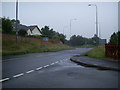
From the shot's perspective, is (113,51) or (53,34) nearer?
(113,51)

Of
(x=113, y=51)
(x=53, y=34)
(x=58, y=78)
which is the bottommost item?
(x=58, y=78)

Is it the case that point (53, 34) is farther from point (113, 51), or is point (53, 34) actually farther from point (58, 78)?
point (58, 78)

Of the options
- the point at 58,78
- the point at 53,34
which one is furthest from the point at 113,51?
the point at 53,34

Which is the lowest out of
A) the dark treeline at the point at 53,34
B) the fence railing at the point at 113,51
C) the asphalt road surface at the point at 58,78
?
the asphalt road surface at the point at 58,78

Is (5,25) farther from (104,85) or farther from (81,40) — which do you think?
Result: (81,40)

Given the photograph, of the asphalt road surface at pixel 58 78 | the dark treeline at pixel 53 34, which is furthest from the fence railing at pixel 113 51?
the asphalt road surface at pixel 58 78

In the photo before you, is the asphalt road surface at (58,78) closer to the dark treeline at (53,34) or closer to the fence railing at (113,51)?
the fence railing at (113,51)

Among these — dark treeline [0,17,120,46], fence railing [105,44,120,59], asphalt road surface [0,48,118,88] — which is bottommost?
asphalt road surface [0,48,118,88]

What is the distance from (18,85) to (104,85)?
3227 mm

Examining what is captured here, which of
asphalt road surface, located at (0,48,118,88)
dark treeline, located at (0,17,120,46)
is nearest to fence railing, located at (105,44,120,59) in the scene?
dark treeline, located at (0,17,120,46)

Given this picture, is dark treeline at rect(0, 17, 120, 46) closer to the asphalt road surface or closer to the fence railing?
the fence railing

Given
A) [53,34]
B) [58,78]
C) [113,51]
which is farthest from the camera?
[53,34]

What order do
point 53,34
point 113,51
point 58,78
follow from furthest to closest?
point 53,34, point 113,51, point 58,78

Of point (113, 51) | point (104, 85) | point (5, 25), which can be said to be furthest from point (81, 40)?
point (104, 85)
